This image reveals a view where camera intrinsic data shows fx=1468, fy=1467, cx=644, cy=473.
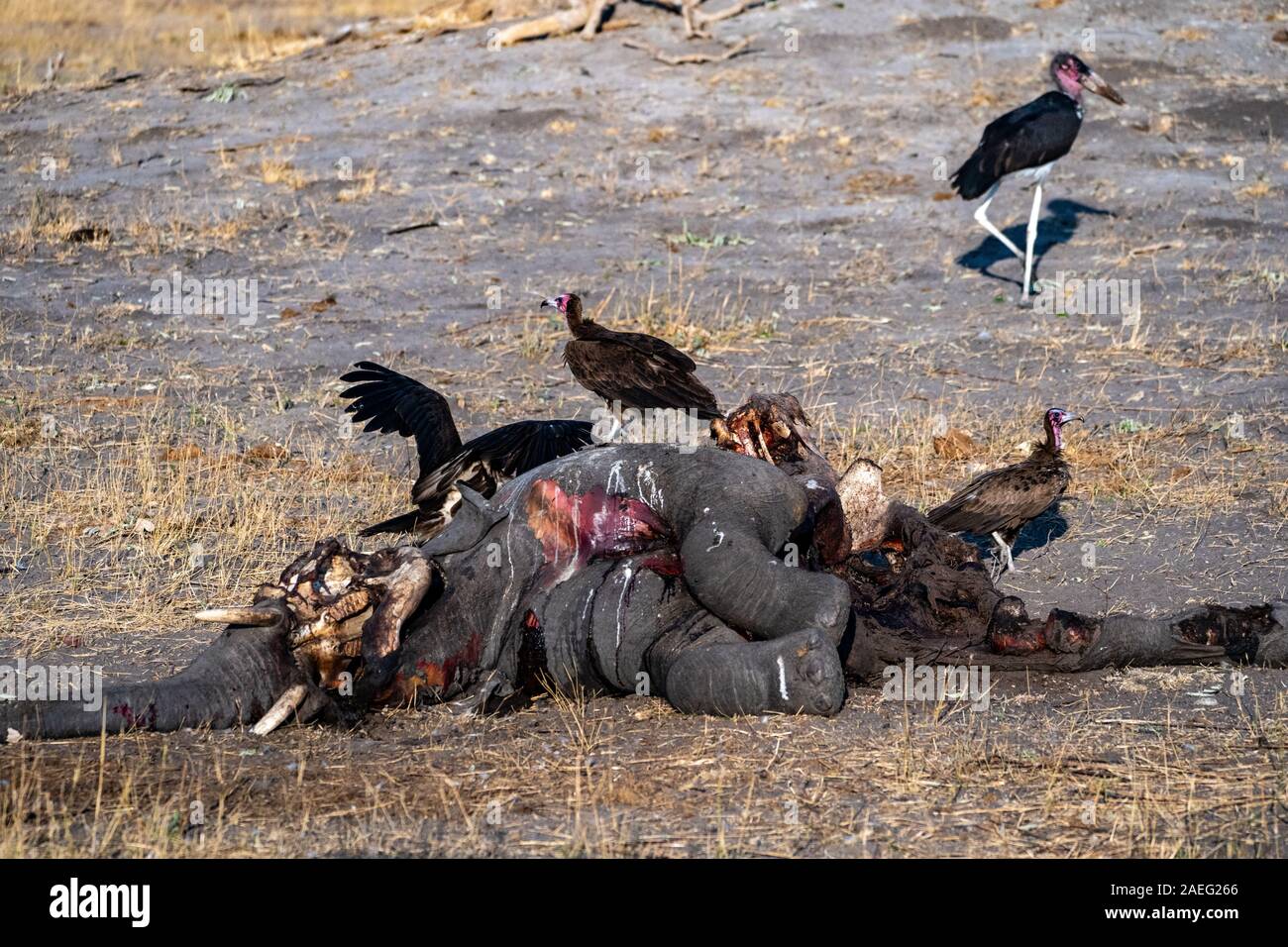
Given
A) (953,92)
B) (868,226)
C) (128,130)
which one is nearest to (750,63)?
(953,92)

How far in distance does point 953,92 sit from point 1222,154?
3.44 m

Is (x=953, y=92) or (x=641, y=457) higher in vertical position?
(x=953, y=92)

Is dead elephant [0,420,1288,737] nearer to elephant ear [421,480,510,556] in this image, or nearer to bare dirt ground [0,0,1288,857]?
elephant ear [421,480,510,556]

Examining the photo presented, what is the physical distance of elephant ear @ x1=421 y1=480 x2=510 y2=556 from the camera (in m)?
5.97

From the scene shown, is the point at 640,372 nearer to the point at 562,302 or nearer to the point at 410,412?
the point at 562,302

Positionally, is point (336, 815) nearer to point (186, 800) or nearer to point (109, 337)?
point (186, 800)

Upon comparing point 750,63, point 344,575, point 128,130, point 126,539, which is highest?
point 750,63

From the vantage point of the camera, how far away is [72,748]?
17.1 ft

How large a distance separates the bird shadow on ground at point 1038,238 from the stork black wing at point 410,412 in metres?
7.86

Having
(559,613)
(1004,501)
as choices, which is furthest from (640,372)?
(559,613)

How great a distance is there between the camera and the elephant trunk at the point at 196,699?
523 cm

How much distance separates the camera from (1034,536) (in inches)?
327

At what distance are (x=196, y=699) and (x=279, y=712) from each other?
31 cm

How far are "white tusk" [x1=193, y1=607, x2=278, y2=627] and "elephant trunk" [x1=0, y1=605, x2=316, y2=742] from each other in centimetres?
5
